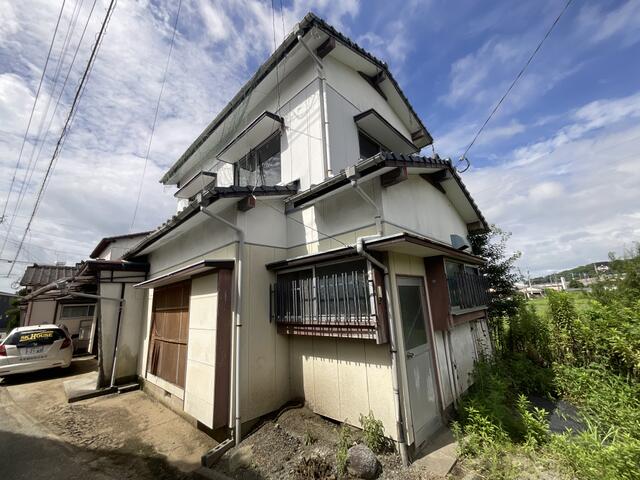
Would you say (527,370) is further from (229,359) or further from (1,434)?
(1,434)

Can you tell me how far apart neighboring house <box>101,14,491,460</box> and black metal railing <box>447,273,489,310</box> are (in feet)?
0.18

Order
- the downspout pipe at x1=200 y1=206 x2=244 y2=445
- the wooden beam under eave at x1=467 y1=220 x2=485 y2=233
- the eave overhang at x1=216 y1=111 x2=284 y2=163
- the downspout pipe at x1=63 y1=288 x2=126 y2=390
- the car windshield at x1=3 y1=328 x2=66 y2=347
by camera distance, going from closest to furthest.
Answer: the downspout pipe at x1=200 y1=206 x2=244 y2=445, the eave overhang at x1=216 y1=111 x2=284 y2=163, the downspout pipe at x1=63 y1=288 x2=126 y2=390, the car windshield at x1=3 y1=328 x2=66 y2=347, the wooden beam under eave at x1=467 y1=220 x2=485 y2=233

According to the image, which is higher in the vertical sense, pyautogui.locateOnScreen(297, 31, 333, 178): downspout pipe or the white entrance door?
pyautogui.locateOnScreen(297, 31, 333, 178): downspout pipe

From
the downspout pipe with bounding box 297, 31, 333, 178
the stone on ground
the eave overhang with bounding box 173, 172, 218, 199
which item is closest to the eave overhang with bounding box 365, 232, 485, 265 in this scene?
the downspout pipe with bounding box 297, 31, 333, 178

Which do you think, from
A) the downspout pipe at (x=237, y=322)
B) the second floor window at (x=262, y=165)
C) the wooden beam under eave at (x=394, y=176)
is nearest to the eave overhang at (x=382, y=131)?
the second floor window at (x=262, y=165)

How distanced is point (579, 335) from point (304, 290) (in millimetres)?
6973

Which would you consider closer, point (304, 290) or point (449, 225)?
point (304, 290)

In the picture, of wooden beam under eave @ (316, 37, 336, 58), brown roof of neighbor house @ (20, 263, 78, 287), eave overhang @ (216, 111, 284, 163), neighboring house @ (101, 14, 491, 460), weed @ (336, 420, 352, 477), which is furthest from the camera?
brown roof of neighbor house @ (20, 263, 78, 287)

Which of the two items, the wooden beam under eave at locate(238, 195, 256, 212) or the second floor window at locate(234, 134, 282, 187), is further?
the second floor window at locate(234, 134, 282, 187)

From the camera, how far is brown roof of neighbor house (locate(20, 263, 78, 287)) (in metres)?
15.9

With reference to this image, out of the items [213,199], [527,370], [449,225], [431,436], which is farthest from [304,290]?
[527,370]

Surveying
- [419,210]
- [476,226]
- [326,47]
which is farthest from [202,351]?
[476,226]

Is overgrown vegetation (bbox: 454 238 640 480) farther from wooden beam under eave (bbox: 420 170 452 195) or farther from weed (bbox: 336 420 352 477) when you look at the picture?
wooden beam under eave (bbox: 420 170 452 195)

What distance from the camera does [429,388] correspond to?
4453 mm
